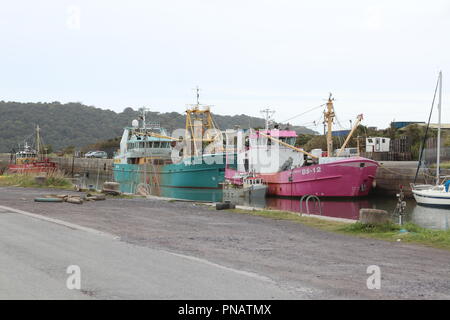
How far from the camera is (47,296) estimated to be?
6102 mm

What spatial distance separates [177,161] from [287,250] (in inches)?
1575

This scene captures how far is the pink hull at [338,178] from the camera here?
37250mm

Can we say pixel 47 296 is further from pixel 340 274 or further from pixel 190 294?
pixel 340 274

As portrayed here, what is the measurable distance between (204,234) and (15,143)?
404 feet

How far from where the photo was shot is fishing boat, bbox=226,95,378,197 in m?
37.4

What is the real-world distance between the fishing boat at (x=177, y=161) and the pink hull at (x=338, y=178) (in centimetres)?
697

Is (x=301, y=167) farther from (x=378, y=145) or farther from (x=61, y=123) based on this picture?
(x=61, y=123)

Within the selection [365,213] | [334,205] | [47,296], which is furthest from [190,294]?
[334,205]

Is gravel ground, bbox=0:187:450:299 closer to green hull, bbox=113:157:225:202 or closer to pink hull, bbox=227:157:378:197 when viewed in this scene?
pink hull, bbox=227:157:378:197

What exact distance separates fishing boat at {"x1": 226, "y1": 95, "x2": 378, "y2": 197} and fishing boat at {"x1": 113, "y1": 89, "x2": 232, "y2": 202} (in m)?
2.32

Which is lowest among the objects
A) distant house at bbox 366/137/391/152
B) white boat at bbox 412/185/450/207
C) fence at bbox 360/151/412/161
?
white boat at bbox 412/185/450/207

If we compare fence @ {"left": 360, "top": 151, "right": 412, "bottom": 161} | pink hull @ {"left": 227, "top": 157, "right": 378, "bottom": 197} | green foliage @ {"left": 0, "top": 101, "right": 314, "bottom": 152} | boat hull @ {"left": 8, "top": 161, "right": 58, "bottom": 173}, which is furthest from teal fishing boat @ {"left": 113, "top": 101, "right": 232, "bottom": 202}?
green foliage @ {"left": 0, "top": 101, "right": 314, "bottom": 152}

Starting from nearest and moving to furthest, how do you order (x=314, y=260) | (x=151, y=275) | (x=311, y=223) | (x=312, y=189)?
(x=151, y=275), (x=314, y=260), (x=311, y=223), (x=312, y=189)

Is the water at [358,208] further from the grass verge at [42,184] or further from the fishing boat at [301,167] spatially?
the grass verge at [42,184]
